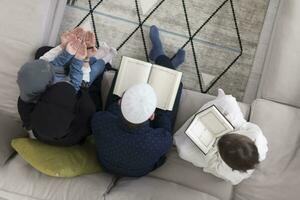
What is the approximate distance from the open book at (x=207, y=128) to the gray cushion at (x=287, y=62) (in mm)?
307

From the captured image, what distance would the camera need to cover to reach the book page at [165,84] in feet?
5.13

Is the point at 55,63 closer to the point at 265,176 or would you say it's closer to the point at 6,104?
the point at 6,104

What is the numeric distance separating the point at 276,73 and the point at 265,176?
0.41m

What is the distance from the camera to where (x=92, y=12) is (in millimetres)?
1919

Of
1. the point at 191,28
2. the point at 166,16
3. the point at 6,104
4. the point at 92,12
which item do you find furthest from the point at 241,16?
the point at 6,104

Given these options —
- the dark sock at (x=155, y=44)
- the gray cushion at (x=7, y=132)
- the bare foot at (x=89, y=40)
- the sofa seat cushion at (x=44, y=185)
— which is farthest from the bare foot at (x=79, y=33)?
the sofa seat cushion at (x=44, y=185)

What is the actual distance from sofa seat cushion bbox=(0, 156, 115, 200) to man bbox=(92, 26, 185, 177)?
4.2 inches

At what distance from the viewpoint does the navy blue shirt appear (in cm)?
133

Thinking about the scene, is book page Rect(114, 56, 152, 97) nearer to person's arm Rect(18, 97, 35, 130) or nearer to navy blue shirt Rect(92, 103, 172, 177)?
navy blue shirt Rect(92, 103, 172, 177)

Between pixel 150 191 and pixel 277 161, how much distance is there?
0.51 m

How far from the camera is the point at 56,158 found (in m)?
1.43

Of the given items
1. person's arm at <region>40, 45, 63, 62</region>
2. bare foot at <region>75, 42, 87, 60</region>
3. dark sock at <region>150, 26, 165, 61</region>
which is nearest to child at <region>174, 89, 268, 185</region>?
dark sock at <region>150, 26, 165, 61</region>

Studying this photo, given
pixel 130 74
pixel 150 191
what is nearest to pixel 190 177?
pixel 150 191

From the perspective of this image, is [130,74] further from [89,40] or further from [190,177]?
[190,177]
